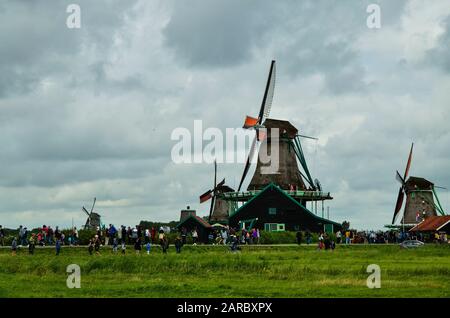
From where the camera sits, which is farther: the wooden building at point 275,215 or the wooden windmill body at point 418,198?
the wooden windmill body at point 418,198

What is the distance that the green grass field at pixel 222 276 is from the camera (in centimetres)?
2922

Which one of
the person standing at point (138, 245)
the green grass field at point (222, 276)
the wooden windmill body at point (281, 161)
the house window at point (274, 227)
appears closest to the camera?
the green grass field at point (222, 276)

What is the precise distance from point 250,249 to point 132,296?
29817mm

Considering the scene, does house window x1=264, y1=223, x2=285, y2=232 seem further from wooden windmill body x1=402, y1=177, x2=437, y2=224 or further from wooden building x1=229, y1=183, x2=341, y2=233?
wooden windmill body x1=402, y1=177, x2=437, y2=224

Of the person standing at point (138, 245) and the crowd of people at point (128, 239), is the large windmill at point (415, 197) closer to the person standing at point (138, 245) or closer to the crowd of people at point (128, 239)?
the crowd of people at point (128, 239)

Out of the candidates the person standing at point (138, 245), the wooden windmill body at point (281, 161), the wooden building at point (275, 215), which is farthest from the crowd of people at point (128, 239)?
the wooden windmill body at point (281, 161)

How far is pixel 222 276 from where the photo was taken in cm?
3691

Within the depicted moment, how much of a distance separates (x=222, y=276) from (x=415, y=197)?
73290 mm

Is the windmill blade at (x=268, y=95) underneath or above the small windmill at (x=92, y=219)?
above

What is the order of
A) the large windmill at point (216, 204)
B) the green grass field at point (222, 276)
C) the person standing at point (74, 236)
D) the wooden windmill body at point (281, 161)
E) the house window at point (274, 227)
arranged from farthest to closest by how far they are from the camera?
the large windmill at point (216, 204) < the wooden windmill body at point (281, 161) < the house window at point (274, 227) < the person standing at point (74, 236) < the green grass field at point (222, 276)

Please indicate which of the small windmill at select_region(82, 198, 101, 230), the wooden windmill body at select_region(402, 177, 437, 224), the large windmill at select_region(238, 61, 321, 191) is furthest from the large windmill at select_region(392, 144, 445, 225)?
the small windmill at select_region(82, 198, 101, 230)

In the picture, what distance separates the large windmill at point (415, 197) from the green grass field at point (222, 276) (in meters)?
55.9
